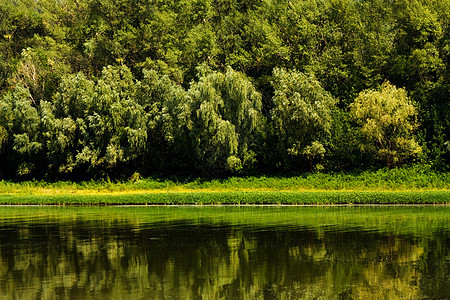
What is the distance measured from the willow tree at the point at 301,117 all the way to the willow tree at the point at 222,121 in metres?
2.78

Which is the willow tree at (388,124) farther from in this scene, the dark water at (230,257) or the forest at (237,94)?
the dark water at (230,257)

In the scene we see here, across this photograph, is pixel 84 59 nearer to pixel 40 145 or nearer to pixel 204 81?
pixel 40 145

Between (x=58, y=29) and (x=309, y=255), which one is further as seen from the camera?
(x=58, y=29)

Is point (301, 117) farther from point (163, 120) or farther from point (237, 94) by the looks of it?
point (163, 120)

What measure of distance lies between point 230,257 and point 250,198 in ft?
87.9

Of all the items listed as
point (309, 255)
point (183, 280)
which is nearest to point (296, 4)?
point (309, 255)

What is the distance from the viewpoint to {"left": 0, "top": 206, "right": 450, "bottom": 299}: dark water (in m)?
17.5

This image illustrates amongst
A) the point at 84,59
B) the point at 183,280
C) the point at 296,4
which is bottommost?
the point at 183,280

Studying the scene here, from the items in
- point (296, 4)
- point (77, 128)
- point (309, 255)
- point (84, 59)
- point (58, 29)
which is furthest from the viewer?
point (58, 29)

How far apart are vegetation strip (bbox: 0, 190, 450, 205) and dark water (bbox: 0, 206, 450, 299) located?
7315mm

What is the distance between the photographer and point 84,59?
7550 centimetres

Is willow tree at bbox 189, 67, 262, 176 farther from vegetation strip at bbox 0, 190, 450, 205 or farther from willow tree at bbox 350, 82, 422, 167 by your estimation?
willow tree at bbox 350, 82, 422, 167

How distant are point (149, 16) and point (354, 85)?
28.0 metres

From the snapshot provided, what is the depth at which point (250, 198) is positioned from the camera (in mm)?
49656
